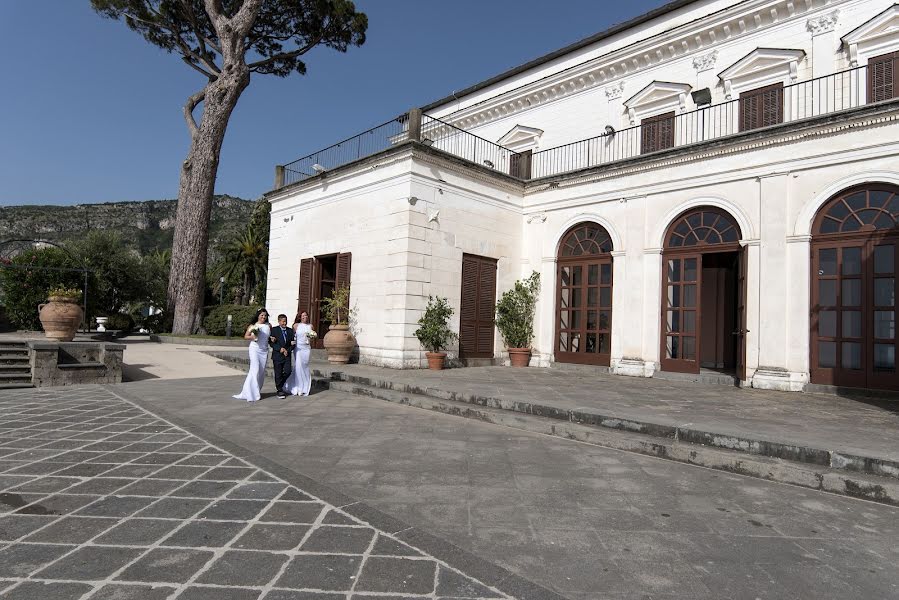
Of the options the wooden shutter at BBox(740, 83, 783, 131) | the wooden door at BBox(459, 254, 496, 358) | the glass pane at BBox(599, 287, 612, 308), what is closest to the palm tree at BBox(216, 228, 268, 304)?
the wooden door at BBox(459, 254, 496, 358)

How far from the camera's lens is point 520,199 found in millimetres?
14141

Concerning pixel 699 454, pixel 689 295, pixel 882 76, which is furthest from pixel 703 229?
pixel 699 454

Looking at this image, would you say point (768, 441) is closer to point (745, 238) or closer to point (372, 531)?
point (372, 531)

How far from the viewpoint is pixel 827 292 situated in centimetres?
934

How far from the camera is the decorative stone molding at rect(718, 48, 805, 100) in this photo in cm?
1178

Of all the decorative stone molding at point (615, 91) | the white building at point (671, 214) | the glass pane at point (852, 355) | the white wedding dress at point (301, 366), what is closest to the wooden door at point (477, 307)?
the white building at point (671, 214)

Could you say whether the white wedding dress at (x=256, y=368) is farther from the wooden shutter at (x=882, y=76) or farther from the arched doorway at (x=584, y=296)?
the wooden shutter at (x=882, y=76)

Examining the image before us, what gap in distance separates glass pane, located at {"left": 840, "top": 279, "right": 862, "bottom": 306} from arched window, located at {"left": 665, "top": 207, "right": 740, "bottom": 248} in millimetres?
2037

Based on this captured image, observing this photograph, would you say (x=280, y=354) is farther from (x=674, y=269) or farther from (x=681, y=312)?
(x=674, y=269)

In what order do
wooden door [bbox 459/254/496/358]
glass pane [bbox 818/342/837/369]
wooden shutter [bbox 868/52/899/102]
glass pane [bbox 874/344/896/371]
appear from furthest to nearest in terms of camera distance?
wooden door [bbox 459/254/496/358]
wooden shutter [bbox 868/52/899/102]
glass pane [bbox 818/342/837/369]
glass pane [bbox 874/344/896/371]

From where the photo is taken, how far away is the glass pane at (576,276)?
13008 mm

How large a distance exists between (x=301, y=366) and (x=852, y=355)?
9.48m

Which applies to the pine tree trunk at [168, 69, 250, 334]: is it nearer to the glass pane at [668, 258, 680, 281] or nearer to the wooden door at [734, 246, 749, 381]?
the glass pane at [668, 258, 680, 281]

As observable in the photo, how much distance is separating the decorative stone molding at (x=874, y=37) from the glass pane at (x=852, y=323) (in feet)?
18.9
